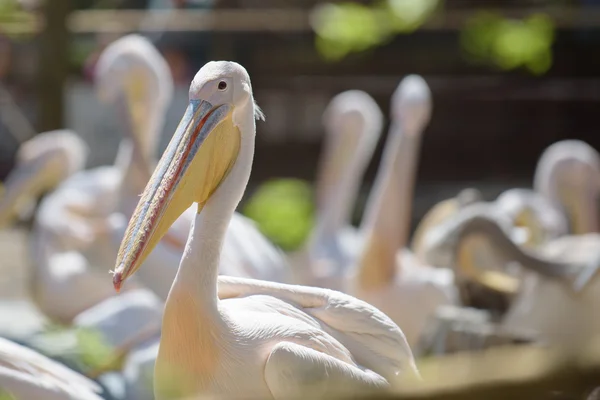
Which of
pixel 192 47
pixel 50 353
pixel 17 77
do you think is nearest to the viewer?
pixel 50 353

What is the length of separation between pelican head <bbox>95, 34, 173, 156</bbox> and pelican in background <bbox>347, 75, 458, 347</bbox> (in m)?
0.92

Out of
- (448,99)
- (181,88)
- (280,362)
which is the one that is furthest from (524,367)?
(448,99)

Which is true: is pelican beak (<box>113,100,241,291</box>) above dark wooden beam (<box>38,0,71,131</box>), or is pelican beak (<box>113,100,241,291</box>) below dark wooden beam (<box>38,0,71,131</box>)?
below

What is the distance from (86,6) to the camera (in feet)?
29.7

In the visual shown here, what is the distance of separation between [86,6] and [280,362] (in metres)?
7.13

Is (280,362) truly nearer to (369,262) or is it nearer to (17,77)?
(369,262)

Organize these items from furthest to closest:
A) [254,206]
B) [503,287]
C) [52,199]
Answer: [254,206], [52,199], [503,287]

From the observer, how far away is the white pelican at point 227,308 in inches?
91.8

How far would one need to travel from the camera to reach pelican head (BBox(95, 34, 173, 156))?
4.59 meters

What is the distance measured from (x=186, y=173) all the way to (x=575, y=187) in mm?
3646

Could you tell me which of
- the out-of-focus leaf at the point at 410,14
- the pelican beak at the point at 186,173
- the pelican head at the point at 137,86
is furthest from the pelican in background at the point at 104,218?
the out-of-focus leaf at the point at 410,14

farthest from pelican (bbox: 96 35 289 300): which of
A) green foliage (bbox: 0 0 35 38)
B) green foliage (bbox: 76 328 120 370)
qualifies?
green foliage (bbox: 0 0 35 38)

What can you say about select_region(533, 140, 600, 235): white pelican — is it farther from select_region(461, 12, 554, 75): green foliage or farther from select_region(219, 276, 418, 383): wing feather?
select_region(219, 276, 418, 383): wing feather

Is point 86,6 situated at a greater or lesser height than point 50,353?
greater
